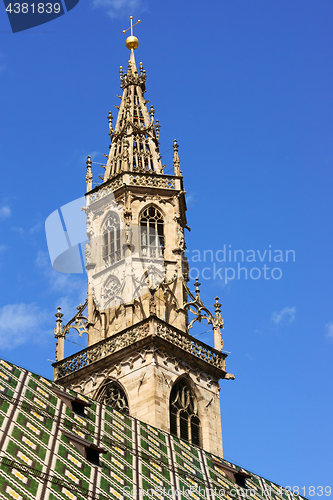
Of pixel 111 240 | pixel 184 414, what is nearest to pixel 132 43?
pixel 111 240

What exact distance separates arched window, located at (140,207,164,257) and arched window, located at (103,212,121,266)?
105cm

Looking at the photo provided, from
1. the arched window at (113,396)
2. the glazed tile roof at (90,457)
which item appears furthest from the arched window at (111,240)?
the glazed tile roof at (90,457)

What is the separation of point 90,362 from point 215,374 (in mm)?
4891

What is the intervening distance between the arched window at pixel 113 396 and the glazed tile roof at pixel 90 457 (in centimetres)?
422

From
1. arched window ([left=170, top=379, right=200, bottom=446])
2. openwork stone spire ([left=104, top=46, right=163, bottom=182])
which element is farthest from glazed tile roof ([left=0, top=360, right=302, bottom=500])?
openwork stone spire ([left=104, top=46, right=163, bottom=182])

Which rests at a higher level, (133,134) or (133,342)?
(133,134)

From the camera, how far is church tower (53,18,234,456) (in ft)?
125

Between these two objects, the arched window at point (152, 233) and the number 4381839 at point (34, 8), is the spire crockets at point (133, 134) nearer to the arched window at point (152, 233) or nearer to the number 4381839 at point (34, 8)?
the arched window at point (152, 233)

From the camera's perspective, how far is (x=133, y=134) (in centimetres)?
4850

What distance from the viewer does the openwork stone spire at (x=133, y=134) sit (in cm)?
4666

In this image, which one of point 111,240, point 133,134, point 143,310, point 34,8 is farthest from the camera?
point 133,134

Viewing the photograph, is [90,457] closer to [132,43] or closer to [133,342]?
[133,342]

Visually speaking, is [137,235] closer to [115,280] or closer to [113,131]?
[115,280]

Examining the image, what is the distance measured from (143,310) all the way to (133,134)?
431 inches
